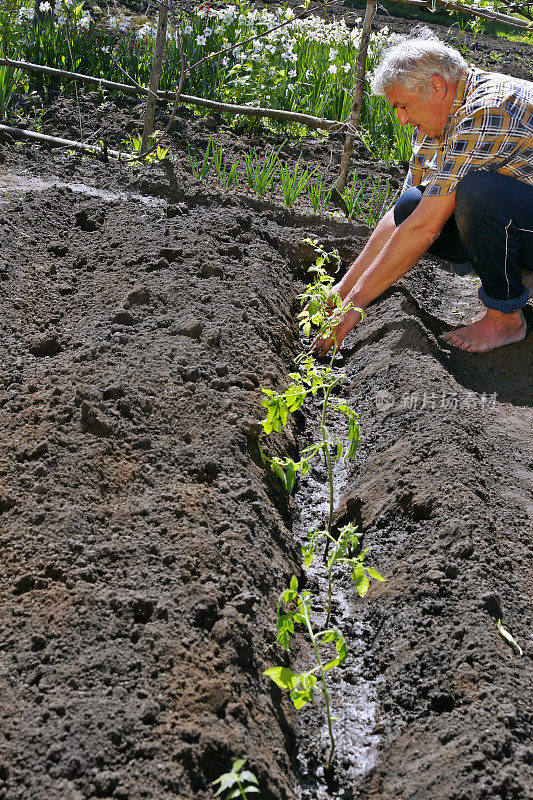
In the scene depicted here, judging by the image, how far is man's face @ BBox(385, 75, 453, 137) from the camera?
106 inches

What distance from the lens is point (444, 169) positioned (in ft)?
9.21

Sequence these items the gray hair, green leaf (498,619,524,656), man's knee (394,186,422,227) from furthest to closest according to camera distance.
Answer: man's knee (394,186,422,227), the gray hair, green leaf (498,619,524,656)

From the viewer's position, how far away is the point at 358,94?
13.6ft

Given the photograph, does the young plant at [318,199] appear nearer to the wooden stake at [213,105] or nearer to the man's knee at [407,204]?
the wooden stake at [213,105]

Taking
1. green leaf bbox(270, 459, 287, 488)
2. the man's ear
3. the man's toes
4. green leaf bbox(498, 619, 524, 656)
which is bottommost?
green leaf bbox(498, 619, 524, 656)

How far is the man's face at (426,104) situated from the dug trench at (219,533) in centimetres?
78

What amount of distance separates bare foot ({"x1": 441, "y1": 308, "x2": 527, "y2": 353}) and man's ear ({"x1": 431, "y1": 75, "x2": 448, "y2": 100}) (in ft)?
2.86

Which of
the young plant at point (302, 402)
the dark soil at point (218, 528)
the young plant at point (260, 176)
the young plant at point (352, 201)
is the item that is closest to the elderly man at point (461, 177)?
the young plant at point (302, 402)

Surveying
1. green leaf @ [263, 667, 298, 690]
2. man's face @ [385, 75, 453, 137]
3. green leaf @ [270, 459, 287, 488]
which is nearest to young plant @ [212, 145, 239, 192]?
man's face @ [385, 75, 453, 137]

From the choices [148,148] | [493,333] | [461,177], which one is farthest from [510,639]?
[148,148]

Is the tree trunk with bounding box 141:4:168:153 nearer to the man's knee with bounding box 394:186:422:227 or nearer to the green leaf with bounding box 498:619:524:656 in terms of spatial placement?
the man's knee with bounding box 394:186:422:227

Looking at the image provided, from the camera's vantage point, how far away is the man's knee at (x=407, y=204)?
3131mm

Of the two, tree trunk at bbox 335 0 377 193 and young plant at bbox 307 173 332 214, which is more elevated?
tree trunk at bbox 335 0 377 193

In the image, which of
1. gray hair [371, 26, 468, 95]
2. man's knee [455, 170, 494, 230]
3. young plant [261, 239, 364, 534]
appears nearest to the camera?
young plant [261, 239, 364, 534]
